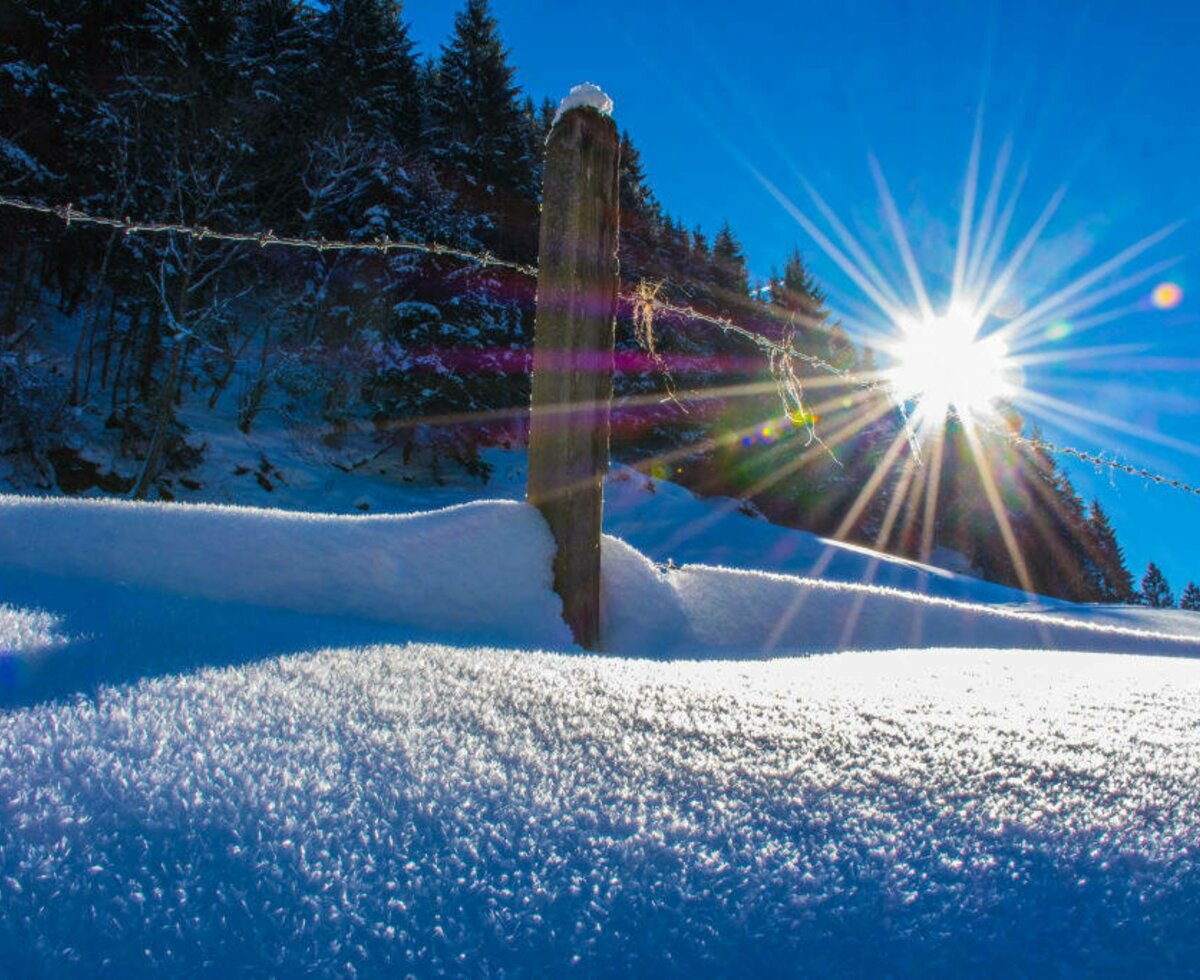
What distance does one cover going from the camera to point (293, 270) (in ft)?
50.4

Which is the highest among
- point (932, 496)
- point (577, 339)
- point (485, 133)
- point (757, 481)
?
point (485, 133)

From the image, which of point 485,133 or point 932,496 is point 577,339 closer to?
point 485,133

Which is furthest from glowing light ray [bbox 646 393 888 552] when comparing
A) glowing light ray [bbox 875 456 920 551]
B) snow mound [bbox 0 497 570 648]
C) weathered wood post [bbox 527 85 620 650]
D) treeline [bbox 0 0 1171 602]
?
snow mound [bbox 0 497 570 648]

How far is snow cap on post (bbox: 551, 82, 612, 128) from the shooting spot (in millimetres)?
2592

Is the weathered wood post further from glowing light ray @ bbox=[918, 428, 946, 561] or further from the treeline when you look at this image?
glowing light ray @ bbox=[918, 428, 946, 561]

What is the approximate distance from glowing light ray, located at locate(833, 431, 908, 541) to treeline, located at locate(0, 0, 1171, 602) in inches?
6.8

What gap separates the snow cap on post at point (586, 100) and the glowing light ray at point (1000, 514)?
23.9m

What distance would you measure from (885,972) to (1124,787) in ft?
1.48

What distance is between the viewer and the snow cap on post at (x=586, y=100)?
259 centimetres

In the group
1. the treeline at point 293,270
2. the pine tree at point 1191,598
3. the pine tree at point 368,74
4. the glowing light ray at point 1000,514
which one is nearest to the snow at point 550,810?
the treeline at point 293,270

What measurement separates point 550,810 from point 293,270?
16.9m

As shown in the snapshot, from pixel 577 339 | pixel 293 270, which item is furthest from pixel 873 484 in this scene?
pixel 577 339

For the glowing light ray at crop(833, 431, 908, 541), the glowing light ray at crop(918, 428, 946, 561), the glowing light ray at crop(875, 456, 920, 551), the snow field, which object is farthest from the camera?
the glowing light ray at crop(918, 428, 946, 561)

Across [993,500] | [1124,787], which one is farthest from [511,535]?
[993,500]
